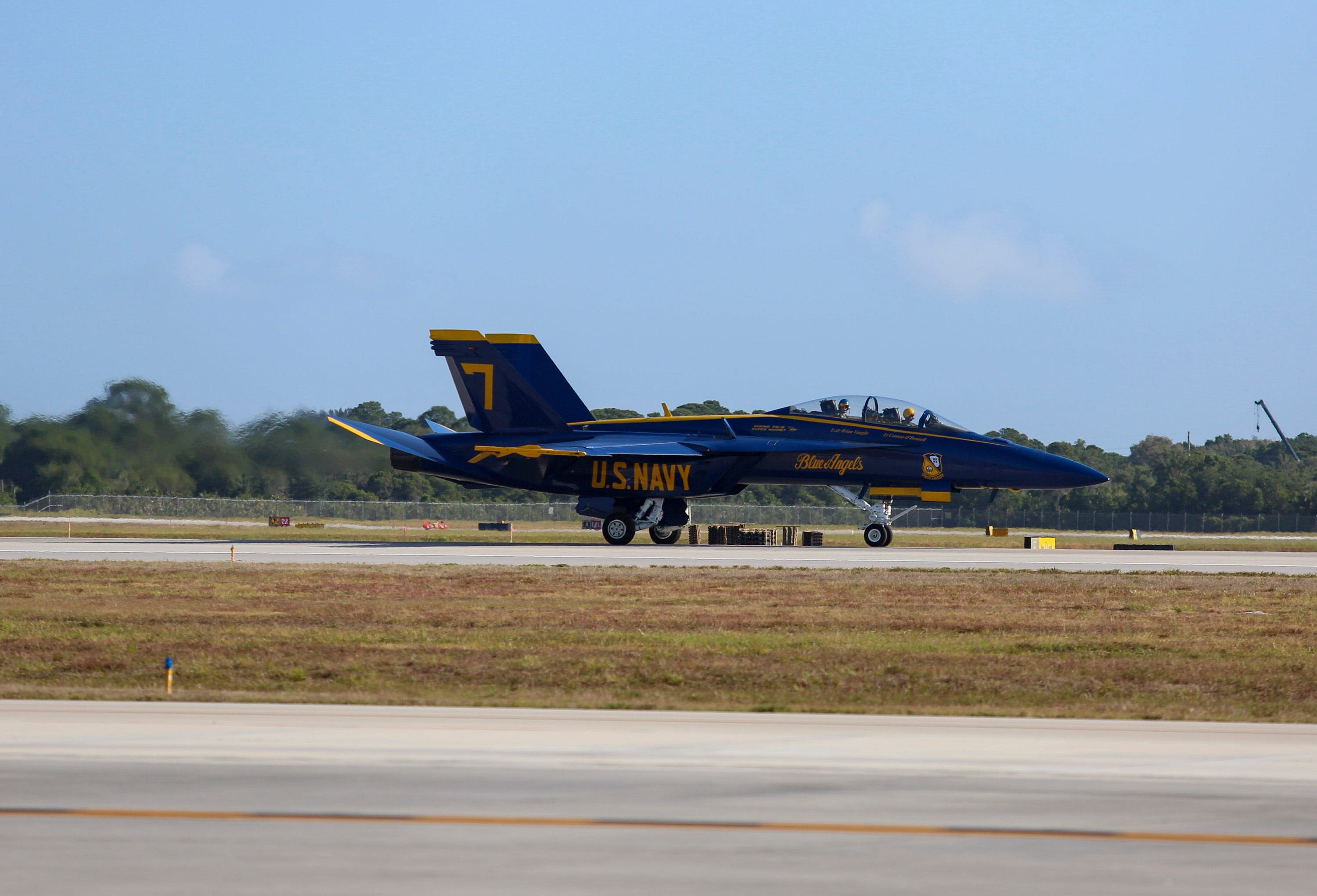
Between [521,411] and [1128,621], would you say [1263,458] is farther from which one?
[1128,621]

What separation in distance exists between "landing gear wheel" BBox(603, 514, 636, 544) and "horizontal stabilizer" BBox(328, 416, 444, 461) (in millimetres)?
5224

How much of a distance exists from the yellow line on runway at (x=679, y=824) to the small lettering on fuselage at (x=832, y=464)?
29405mm

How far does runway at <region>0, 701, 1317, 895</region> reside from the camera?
20.6ft

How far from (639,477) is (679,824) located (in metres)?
30.3

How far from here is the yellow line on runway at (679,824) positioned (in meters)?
7.00

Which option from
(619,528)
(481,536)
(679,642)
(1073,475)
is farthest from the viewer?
(481,536)

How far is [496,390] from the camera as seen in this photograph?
1529 inches

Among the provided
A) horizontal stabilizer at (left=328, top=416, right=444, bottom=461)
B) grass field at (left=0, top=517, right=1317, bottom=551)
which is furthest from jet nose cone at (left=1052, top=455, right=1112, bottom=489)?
horizontal stabilizer at (left=328, top=416, right=444, bottom=461)

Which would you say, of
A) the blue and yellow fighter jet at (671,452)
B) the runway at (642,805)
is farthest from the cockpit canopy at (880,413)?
the runway at (642,805)

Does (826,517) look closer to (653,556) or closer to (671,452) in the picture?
(671,452)

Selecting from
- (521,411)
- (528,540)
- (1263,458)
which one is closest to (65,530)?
(528,540)

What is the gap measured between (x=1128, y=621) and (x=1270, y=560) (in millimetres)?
17251

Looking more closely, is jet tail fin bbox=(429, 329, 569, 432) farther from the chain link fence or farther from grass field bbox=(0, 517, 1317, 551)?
the chain link fence

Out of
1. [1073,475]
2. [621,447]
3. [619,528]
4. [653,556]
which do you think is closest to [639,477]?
[621,447]
